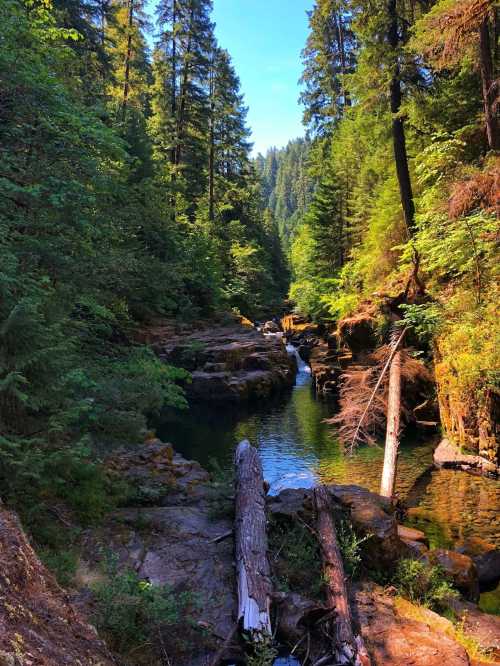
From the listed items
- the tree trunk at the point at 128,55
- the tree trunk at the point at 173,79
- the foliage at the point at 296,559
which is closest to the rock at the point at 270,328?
the tree trunk at the point at 173,79

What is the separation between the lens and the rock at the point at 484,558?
7.38m

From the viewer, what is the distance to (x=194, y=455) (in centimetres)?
1440

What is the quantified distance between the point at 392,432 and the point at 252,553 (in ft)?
21.6

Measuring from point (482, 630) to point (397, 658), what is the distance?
65.8 inches

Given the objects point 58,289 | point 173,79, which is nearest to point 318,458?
point 58,289

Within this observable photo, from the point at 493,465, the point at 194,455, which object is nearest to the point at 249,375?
the point at 194,455

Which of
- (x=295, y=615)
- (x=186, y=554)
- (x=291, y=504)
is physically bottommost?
(x=295, y=615)

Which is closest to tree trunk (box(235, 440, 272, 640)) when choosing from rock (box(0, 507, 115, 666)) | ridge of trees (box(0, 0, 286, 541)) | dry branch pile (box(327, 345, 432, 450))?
ridge of trees (box(0, 0, 286, 541))

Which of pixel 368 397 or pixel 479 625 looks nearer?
pixel 479 625

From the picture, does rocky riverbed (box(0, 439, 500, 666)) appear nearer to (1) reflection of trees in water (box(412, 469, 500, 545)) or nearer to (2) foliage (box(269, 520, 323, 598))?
(2) foliage (box(269, 520, 323, 598))

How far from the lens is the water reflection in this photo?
961 cm

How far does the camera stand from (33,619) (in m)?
2.42

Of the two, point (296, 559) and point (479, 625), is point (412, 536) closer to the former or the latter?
point (479, 625)

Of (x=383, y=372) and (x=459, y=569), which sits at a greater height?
(x=383, y=372)
